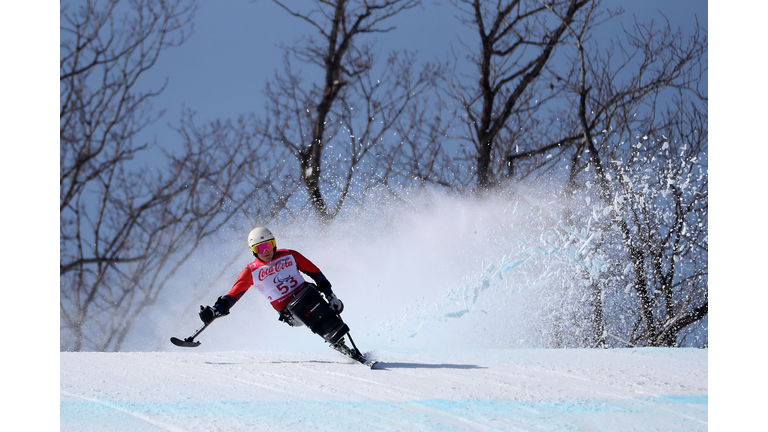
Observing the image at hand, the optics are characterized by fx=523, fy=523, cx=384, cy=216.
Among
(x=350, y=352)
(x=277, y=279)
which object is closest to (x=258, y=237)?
(x=277, y=279)

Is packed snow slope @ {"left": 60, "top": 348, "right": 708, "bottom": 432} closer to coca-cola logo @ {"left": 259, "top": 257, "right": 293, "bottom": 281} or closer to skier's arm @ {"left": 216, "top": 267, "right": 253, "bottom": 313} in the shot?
skier's arm @ {"left": 216, "top": 267, "right": 253, "bottom": 313}

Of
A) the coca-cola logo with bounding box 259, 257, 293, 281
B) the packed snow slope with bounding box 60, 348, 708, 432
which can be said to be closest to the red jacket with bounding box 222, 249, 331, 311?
the coca-cola logo with bounding box 259, 257, 293, 281

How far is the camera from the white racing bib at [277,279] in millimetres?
5062

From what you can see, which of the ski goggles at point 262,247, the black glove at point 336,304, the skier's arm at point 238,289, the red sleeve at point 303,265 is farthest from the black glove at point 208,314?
the black glove at point 336,304

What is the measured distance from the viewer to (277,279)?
506 cm

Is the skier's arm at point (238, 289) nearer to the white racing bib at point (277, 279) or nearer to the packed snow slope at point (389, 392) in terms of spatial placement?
the white racing bib at point (277, 279)

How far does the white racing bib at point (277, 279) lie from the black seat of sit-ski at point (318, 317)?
163 mm

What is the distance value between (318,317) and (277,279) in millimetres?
553

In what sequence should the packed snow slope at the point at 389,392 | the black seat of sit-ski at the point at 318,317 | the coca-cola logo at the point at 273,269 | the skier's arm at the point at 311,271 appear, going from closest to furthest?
the packed snow slope at the point at 389,392 → the black seat of sit-ski at the point at 318,317 → the coca-cola logo at the point at 273,269 → the skier's arm at the point at 311,271

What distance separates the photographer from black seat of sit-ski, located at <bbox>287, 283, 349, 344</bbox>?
4.93 meters

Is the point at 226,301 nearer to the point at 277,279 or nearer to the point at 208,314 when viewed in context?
the point at 208,314

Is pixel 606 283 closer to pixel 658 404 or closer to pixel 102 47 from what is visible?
pixel 658 404

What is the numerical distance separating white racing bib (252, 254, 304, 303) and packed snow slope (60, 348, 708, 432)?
27.2 inches

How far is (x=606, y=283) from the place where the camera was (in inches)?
409
